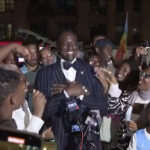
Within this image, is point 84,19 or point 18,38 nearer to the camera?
point 18,38

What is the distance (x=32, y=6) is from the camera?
3131 cm

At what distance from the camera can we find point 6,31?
8008mm

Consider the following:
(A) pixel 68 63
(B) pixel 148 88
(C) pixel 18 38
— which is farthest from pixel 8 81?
(C) pixel 18 38

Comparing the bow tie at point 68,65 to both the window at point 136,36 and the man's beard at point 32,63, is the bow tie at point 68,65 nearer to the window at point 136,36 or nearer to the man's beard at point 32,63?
the man's beard at point 32,63

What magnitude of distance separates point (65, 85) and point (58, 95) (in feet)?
0.41

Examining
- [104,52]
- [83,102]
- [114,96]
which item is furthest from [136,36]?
[83,102]

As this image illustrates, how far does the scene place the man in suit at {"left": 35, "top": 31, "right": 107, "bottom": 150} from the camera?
4.20 meters

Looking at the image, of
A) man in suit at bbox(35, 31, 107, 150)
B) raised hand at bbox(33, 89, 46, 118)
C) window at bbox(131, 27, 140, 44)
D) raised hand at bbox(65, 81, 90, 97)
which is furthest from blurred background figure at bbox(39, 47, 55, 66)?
window at bbox(131, 27, 140, 44)

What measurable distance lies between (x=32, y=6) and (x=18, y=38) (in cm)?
2430

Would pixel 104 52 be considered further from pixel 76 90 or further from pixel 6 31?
pixel 6 31

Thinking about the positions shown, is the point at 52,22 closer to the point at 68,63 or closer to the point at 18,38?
the point at 18,38

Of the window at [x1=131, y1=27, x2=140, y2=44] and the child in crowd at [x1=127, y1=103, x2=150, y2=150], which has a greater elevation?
the child in crowd at [x1=127, y1=103, x2=150, y2=150]

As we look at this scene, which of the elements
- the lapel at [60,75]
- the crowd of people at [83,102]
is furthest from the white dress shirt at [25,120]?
the lapel at [60,75]

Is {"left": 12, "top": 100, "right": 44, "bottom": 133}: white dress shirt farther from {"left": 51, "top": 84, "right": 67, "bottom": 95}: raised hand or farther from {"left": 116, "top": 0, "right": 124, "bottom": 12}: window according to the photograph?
{"left": 116, "top": 0, "right": 124, "bottom": 12}: window
